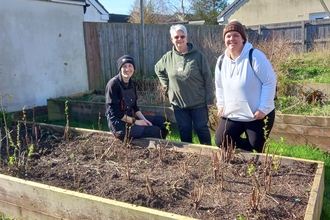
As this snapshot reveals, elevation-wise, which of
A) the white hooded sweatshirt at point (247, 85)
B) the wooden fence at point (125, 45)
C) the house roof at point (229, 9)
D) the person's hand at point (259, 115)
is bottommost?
the person's hand at point (259, 115)

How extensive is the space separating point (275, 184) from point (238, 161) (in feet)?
2.12

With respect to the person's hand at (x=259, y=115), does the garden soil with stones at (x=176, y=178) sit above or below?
below

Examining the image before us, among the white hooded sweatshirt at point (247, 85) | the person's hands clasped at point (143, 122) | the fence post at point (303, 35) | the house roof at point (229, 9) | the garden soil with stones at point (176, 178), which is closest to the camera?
the garden soil with stones at point (176, 178)

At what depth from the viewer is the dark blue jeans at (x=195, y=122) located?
464cm

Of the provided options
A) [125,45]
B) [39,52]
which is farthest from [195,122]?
[125,45]

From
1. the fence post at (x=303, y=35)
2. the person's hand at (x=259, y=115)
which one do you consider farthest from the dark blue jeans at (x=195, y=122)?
the fence post at (x=303, y=35)

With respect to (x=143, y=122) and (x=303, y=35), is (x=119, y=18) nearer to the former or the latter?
(x=303, y=35)

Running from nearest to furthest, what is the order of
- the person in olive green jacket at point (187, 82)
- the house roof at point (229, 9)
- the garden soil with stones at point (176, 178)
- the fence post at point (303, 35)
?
the garden soil with stones at point (176, 178), the person in olive green jacket at point (187, 82), the fence post at point (303, 35), the house roof at point (229, 9)

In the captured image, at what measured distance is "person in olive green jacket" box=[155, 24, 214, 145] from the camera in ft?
14.5

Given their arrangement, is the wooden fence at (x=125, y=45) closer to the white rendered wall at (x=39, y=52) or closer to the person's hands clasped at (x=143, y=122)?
the white rendered wall at (x=39, y=52)

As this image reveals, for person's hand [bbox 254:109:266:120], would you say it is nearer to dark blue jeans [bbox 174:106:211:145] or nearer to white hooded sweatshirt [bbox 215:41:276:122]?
white hooded sweatshirt [bbox 215:41:276:122]

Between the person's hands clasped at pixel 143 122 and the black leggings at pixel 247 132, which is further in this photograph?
the person's hands clasped at pixel 143 122

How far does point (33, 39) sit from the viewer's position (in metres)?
8.27

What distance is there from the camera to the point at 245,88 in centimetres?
359
